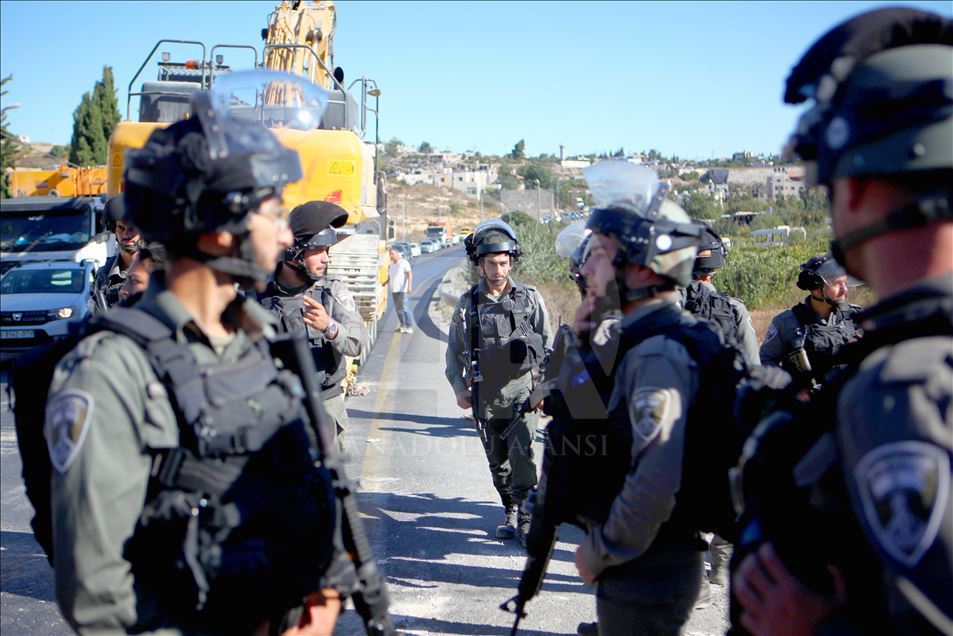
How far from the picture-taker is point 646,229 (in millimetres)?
2803

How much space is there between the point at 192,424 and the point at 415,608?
3413 mm

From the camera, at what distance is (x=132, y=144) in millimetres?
11656

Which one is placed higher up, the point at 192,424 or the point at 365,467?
the point at 192,424

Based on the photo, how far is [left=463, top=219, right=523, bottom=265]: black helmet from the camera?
6.25 meters

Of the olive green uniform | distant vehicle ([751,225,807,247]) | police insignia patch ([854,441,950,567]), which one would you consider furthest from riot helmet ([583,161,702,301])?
distant vehicle ([751,225,807,247])

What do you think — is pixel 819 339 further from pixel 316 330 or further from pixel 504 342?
pixel 316 330

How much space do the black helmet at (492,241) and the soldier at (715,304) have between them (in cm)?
138

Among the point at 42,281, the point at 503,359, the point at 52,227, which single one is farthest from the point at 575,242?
the point at 52,227

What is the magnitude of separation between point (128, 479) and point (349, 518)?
1.90ft

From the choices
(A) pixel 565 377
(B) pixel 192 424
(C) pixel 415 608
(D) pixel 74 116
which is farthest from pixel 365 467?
(D) pixel 74 116

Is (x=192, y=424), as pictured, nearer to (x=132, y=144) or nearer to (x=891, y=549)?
(x=891, y=549)

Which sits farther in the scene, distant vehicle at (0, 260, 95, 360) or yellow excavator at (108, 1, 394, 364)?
distant vehicle at (0, 260, 95, 360)

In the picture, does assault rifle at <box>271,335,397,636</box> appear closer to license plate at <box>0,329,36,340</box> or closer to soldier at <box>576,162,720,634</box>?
soldier at <box>576,162,720,634</box>

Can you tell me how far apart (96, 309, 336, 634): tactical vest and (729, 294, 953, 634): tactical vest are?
111 centimetres
